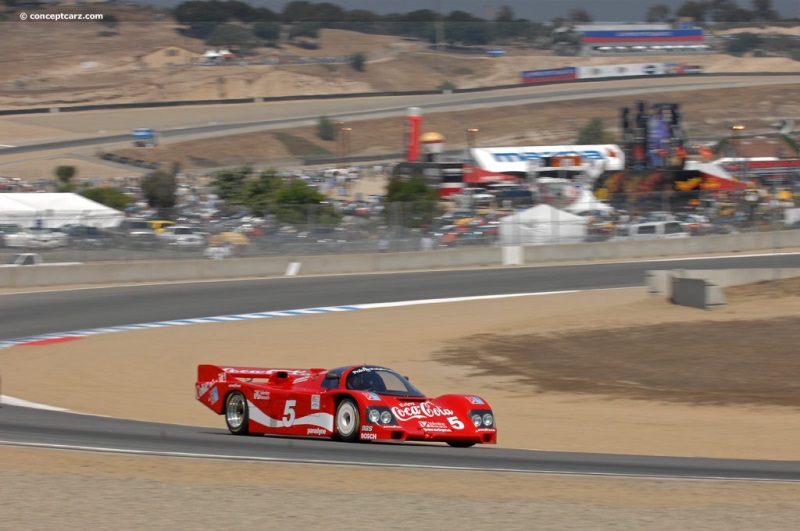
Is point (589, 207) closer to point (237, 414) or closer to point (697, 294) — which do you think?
point (697, 294)

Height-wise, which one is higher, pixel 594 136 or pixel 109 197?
pixel 109 197

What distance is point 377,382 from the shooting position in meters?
11.2

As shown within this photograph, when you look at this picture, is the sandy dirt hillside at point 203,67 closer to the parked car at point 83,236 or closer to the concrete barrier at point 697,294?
the parked car at point 83,236

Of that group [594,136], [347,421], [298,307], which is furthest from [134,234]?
[594,136]

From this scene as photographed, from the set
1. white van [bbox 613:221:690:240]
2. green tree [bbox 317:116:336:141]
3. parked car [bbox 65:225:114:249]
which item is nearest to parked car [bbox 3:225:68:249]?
parked car [bbox 65:225:114:249]

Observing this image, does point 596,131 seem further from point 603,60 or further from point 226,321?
point 226,321

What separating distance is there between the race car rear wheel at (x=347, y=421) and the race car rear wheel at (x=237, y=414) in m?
1.21

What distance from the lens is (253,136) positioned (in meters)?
90.8

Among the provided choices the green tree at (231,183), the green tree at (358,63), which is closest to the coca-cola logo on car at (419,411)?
the green tree at (231,183)

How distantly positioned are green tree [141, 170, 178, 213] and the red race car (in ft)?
133

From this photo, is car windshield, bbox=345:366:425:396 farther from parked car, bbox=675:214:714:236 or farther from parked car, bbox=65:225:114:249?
parked car, bbox=675:214:714:236

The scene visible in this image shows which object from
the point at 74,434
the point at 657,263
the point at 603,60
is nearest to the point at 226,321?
the point at 74,434

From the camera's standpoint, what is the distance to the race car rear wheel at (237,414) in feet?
38.8

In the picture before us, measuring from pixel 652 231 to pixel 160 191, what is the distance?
81.2 ft
